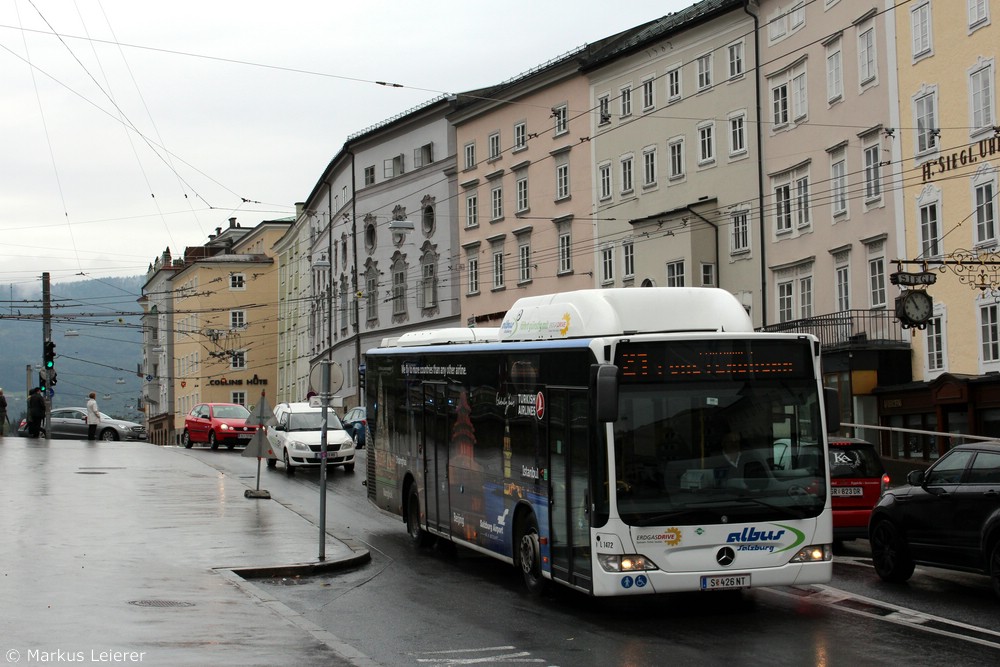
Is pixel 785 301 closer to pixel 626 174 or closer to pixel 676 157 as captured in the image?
pixel 676 157

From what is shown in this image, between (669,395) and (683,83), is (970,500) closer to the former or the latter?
(669,395)

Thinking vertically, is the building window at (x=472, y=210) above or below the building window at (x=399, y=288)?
above

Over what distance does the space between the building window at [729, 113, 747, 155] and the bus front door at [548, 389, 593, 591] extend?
108ft

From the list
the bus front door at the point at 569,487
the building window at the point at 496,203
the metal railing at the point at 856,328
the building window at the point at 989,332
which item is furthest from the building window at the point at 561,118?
the bus front door at the point at 569,487

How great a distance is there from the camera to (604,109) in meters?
54.6

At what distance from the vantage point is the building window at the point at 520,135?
6025cm

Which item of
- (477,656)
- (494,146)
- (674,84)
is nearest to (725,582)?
(477,656)

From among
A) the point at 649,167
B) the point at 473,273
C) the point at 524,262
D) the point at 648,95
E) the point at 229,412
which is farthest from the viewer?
the point at 473,273

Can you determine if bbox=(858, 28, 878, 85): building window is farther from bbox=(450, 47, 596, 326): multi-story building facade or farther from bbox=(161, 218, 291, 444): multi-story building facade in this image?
bbox=(161, 218, 291, 444): multi-story building facade

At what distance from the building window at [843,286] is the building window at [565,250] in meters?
17.0

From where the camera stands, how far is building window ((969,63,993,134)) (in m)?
32.7

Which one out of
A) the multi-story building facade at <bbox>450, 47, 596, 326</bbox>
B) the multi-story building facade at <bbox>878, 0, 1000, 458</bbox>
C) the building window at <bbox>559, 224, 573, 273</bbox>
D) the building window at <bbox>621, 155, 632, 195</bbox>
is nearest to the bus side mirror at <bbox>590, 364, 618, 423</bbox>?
the multi-story building facade at <bbox>878, 0, 1000, 458</bbox>

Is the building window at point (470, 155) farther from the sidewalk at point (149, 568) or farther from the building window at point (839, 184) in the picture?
the sidewalk at point (149, 568)

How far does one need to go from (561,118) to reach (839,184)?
19316mm
